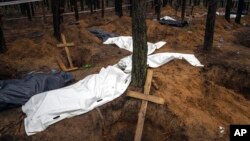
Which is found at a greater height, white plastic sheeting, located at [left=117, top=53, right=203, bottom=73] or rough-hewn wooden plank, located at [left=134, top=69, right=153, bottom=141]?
white plastic sheeting, located at [left=117, top=53, right=203, bottom=73]

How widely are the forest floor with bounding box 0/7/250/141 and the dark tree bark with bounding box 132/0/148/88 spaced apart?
1.60 ft

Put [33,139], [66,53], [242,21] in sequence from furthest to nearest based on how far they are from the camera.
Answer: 1. [242,21]
2. [66,53]
3. [33,139]

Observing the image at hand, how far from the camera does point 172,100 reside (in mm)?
5656

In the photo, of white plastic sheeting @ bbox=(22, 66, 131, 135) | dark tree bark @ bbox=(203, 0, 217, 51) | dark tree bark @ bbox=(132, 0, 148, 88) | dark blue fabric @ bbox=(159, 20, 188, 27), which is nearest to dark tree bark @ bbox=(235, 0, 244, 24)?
dark blue fabric @ bbox=(159, 20, 188, 27)

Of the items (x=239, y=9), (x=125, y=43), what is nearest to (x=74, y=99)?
(x=125, y=43)

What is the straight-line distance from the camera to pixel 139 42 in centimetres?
528

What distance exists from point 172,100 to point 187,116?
492 mm

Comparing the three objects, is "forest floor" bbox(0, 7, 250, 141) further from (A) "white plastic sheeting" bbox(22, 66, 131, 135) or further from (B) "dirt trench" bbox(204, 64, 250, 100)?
(A) "white plastic sheeting" bbox(22, 66, 131, 135)

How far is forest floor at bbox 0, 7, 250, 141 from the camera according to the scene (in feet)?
17.1

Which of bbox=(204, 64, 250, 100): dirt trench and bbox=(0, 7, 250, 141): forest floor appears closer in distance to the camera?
bbox=(0, 7, 250, 141): forest floor

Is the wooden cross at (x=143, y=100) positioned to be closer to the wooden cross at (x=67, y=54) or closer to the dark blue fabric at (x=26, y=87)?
the dark blue fabric at (x=26, y=87)

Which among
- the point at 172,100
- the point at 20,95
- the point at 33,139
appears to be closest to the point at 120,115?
the point at 172,100

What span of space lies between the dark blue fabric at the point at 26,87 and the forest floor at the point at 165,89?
0.91 feet

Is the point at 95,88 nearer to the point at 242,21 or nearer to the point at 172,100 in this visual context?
the point at 172,100
